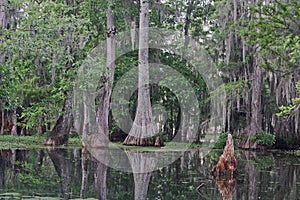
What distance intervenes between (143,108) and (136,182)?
427 inches

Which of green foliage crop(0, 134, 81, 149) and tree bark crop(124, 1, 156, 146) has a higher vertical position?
tree bark crop(124, 1, 156, 146)

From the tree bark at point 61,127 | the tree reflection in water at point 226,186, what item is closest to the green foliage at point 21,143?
the tree bark at point 61,127

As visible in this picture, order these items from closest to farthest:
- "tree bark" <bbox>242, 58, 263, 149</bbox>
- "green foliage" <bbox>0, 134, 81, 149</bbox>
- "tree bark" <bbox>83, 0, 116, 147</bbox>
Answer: "green foliage" <bbox>0, 134, 81, 149</bbox> → "tree bark" <bbox>83, 0, 116, 147</bbox> → "tree bark" <bbox>242, 58, 263, 149</bbox>

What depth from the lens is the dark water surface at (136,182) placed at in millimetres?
7789

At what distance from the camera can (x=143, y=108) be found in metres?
20.1

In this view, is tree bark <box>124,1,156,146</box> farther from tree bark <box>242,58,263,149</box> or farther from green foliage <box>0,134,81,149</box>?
tree bark <box>242,58,263,149</box>

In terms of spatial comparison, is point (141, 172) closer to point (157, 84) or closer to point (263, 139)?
point (263, 139)

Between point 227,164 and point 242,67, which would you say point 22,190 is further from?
point 242,67

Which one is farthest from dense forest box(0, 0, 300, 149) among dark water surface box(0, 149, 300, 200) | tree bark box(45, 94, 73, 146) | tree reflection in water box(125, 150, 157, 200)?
tree reflection in water box(125, 150, 157, 200)

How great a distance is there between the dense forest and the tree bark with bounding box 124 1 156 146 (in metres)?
0.04

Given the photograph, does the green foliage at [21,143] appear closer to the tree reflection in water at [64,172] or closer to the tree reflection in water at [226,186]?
the tree reflection in water at [64,172]

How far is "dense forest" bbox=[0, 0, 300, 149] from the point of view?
1683 centimetres

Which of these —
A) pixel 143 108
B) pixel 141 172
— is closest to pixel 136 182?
pixel 141 172

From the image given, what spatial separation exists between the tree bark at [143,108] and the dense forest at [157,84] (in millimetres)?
40
